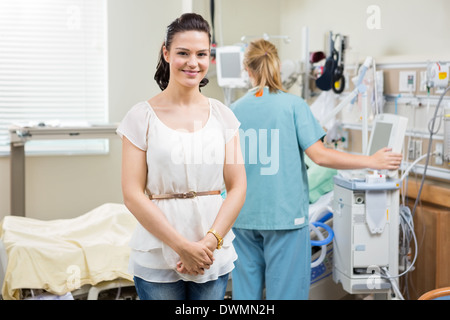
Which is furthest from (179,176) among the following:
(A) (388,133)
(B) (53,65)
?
(B) (53,65)

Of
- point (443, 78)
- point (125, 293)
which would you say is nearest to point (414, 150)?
point (443, 78)

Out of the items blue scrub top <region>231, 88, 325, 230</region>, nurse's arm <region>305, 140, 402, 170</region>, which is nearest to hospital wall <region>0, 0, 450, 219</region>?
blue scrub top <region>231, 88, 325, 230</region>

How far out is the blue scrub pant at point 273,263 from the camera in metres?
1.85

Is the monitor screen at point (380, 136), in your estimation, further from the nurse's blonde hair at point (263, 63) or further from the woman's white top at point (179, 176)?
the woman's white top at point (179, 176)

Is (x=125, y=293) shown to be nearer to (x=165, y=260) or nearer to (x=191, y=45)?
(x=165, y=260)

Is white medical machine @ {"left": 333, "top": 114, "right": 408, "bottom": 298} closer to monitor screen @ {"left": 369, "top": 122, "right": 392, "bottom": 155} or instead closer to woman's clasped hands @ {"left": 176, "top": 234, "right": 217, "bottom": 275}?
monitor screen @ {"left": 369, "top": 122, "right": 392, "bottom": 155}

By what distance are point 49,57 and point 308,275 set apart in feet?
7.22

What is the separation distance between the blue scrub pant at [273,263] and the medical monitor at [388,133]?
1.23ft

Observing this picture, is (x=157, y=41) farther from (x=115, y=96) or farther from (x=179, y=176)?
(x=179, y=176)

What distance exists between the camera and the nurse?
1743mm

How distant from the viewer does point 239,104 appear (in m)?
1.78

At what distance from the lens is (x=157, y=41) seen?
9.55 feet

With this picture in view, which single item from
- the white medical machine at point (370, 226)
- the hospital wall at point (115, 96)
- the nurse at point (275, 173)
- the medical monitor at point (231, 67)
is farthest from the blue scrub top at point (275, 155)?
the medical monitor at point (231, 67)

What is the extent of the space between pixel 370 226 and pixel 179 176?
1.13 m
